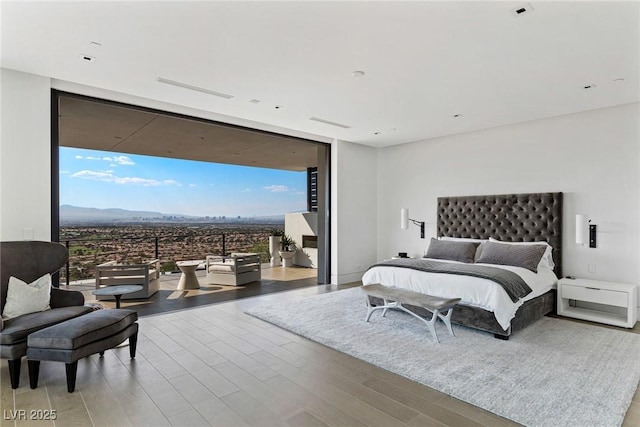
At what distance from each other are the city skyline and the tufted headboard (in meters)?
6.13

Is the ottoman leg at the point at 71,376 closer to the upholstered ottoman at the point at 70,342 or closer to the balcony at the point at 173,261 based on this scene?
the upholstered ottoman at the point at 70,342

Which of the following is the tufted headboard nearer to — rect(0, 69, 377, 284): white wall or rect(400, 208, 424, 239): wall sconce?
rect(400, 208, 424, 239): wall sconce

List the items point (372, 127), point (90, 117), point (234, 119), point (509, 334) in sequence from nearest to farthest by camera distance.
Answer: point (509, 334) < point (90, 117) < point (234, 119) < point (372, 127)

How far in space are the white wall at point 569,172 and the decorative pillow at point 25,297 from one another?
18.8ft

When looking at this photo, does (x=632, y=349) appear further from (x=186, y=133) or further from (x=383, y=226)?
(x=186, y=133)

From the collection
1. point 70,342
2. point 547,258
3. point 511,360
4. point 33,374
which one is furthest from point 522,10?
point 33,374

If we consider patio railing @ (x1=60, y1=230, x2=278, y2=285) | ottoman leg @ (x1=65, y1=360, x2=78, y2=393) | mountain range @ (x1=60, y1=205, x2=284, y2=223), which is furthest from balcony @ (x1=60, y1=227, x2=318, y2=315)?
ottoman leg @ (x1=65, y1=360, x2=78, y2=393)

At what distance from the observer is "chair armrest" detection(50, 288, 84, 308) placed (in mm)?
3324

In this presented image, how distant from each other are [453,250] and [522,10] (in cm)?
373

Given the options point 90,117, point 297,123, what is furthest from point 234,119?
point 90,117

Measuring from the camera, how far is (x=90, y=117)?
508 centimetres

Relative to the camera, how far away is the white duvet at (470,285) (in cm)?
365

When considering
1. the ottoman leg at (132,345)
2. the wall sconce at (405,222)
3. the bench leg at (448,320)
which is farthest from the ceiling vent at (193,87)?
the wall sconce at (405,222)

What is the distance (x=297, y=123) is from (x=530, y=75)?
10.7 feet
